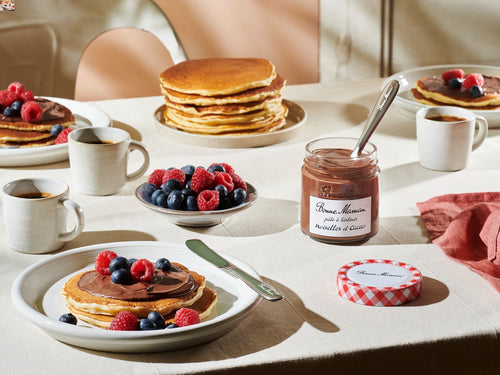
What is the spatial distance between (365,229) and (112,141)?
572mm

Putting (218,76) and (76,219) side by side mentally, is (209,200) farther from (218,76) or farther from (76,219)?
(218,76)

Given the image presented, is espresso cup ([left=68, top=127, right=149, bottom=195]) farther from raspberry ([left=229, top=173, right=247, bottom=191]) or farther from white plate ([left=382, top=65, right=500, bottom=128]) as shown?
white plate ([left=382, top=65, right=500, bottom=128])

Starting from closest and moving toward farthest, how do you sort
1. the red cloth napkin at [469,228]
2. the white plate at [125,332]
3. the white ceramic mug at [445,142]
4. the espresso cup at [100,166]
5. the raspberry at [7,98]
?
the white plate at [125,332]
the red cloth napkin at [469,228]
the espresso cup at [100,166]
the white ceramic mug at [445,142]
the raspberry at [7,98]

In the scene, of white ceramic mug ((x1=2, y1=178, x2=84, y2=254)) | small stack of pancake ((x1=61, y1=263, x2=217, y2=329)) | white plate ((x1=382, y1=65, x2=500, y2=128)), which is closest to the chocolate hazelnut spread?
small stack of pancake ((x1=61, y1=263, x2=217, y2=329))

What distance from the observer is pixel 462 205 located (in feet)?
4.55

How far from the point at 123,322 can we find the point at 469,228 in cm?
61

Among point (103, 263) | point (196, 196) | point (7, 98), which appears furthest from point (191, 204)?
point (7, 98)

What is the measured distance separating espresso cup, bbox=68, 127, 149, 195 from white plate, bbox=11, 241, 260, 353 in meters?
0.35

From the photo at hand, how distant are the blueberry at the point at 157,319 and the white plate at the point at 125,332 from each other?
0.09 feet

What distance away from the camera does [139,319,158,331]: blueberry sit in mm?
923

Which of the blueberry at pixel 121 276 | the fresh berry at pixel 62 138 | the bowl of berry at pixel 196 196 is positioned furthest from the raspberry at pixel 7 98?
the blueberry at pixel 121 276

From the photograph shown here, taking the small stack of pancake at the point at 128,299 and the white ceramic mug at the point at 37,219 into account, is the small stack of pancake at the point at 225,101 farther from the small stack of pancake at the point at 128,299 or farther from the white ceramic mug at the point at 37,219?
the small stack of pancake at the point at 128,299

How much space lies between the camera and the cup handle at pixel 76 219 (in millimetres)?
1225

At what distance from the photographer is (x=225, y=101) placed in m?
1.75
